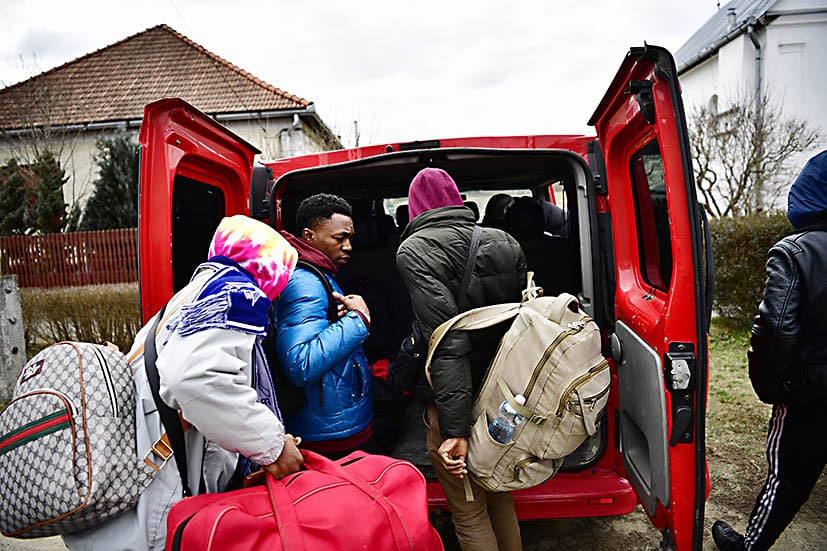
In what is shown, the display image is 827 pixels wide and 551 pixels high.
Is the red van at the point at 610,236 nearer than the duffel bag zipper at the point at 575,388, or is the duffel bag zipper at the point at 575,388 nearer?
the red van at the point at 610,236

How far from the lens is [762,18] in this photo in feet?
48.1

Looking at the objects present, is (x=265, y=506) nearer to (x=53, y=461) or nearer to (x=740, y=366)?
(x=53, y=461)

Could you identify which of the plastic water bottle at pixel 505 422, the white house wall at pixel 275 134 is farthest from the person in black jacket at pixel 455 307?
the white house wall at pixel 275 134

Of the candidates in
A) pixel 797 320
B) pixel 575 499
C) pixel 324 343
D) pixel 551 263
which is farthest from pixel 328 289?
pixel 797 320

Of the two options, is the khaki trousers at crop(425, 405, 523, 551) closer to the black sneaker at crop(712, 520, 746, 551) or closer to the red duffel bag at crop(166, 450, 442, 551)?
the red duffel bag at crop(166, 450, 442, 551)

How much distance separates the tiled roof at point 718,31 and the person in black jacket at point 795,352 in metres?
9.71

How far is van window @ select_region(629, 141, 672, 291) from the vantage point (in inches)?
81.5

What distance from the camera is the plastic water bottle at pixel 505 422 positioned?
1981mm

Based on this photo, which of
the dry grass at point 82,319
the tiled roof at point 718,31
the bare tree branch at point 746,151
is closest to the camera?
the dry grass at point 82,319

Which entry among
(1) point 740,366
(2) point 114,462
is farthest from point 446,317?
(1) point 740,366

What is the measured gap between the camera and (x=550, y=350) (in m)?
1.93

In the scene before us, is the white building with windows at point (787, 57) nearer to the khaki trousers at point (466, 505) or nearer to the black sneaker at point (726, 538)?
the black sneaker at point (726, 538)

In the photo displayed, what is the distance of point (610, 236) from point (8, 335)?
18.1ft

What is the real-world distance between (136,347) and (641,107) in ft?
5.78
